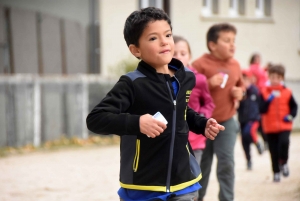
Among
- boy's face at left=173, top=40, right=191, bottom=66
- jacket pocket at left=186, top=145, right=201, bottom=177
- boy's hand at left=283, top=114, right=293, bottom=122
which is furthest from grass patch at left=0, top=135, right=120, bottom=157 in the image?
jacket pocket at left=186, top=145, right=201, bottom=177

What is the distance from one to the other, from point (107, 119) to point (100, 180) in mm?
5608

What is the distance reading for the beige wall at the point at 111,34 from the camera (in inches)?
686

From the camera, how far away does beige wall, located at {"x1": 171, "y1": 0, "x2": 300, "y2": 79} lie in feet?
63.8

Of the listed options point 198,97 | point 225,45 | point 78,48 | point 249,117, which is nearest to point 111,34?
point 78,48

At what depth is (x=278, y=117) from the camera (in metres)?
9.23

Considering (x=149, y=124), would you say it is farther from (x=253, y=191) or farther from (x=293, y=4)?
(x=293, y=4)

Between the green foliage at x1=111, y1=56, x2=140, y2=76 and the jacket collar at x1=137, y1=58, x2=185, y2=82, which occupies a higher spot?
the jacket collar at x1=137, y1=58, x2=185, y2=82

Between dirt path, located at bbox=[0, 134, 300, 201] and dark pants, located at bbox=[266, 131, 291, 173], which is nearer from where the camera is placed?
dirt path, located at bbox=[0, 134, 300, 201]

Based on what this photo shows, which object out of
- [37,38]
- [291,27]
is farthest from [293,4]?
[37,38]

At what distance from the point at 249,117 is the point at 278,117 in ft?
6.62

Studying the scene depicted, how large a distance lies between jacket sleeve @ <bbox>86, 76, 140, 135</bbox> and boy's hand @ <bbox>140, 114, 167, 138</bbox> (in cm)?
5

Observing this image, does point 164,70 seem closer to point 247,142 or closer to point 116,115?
point 116,115

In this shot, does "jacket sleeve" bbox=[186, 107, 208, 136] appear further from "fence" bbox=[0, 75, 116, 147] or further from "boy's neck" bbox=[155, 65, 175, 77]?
"fence" bbox=[0, 75, 116, 147]

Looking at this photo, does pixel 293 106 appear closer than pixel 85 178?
Yes
